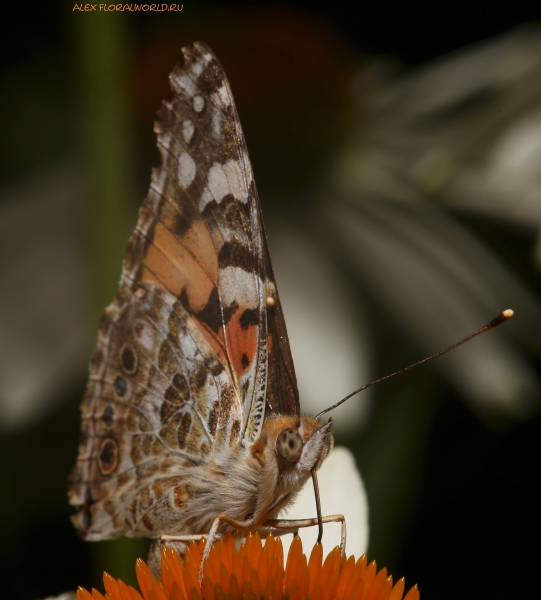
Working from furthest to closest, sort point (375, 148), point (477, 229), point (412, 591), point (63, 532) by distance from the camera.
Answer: point (375, 148) < point (477, 229) < point (63, 532) < point (412, 591)

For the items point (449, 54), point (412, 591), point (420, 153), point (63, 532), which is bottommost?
point (412, 591)

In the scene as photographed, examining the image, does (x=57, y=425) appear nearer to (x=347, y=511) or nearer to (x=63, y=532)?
(x=63, y=532)

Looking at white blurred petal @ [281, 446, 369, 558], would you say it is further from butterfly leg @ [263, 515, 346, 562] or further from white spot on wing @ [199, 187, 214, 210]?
white spot on wing @ [199, 187, 214, 210]

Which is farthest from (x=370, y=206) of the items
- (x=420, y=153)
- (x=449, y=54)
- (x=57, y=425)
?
(x=57, y=425)

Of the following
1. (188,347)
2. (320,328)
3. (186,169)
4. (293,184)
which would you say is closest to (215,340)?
(188,347)

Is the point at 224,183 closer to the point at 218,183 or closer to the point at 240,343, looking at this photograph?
the point at 218,183

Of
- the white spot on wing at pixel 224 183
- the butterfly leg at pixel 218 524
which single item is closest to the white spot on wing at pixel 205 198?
the white spot on wing at pixel 224 183

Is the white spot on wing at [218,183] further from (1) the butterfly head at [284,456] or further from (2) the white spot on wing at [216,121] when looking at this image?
(1) the butterfly head at [284,456]
